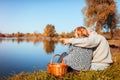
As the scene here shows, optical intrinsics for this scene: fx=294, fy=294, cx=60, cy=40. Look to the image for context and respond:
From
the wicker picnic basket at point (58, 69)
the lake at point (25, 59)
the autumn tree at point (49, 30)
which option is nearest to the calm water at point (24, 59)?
the lake at point (25, 59)

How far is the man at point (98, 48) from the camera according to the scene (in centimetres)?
670

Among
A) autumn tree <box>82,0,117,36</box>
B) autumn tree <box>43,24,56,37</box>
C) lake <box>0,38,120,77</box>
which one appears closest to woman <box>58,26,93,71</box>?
lake <box>0,38,120,77</box>

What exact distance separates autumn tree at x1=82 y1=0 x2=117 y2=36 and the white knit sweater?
32003 mm

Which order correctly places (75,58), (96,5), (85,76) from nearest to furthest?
(85,76), (75,58), (96,5)

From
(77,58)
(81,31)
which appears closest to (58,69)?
(77,58)

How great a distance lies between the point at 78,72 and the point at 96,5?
33732mm

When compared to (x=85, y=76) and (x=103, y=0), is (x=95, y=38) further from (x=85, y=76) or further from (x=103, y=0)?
(x=103, y=0)

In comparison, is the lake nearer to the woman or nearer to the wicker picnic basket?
the woman

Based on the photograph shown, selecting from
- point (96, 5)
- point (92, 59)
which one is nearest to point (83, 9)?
point (96, 5)

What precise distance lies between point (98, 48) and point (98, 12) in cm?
3295

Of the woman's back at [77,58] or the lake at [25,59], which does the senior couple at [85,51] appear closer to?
the woman's back at [77,58]

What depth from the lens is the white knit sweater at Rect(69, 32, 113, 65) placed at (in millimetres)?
6641

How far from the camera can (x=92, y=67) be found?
22.8 feet

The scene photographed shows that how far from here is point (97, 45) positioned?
695 centimetres
